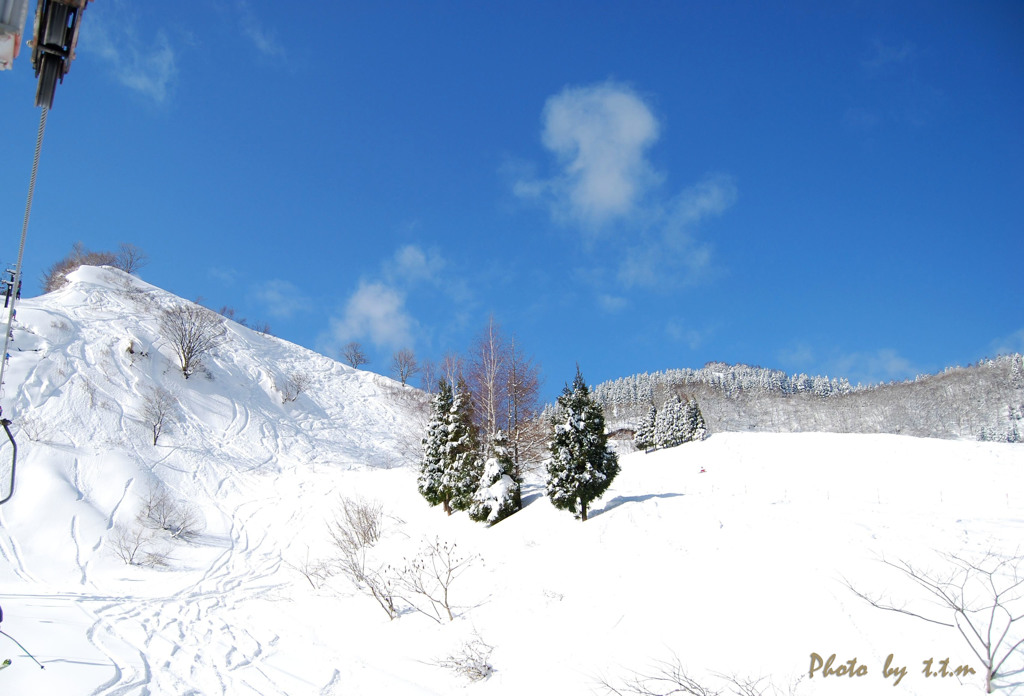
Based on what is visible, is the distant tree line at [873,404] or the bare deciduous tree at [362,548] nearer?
the bare deciduous tree at [362,548]

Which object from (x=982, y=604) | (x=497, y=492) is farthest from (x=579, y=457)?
(x=982, y=604)

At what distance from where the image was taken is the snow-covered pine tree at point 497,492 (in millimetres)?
18969

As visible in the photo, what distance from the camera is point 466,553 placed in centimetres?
1720

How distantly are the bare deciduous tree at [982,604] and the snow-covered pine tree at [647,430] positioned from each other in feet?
176

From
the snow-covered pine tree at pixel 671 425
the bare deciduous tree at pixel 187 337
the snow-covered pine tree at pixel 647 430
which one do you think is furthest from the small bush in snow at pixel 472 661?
the snow-covered pine tree at pixel 647 430

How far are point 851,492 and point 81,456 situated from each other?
113 ft

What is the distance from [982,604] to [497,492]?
13980 millimetres

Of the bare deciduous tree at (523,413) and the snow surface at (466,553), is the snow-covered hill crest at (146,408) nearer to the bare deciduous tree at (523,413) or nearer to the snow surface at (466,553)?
the snow surface at (466,553)

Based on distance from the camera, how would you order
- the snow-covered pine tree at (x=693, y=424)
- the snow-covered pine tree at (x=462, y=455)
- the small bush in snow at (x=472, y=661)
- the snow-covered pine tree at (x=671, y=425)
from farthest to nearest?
the snow-covered pine tree at (x=671, y=425) < the snow-covered pine tree at (x=693, y=424) < the snow-covered pine tree at (x=462, y=455) < the small bush in snow at (x=472, y=661)

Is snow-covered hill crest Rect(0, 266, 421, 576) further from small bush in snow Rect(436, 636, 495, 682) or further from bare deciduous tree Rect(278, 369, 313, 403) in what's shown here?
small bush in snow Rect(436, 636, 495, 682)

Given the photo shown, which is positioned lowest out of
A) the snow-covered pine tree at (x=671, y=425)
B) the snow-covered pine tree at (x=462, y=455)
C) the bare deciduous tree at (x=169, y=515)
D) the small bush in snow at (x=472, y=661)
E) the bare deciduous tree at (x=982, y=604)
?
the small bush in snow at (x=472, y=661)

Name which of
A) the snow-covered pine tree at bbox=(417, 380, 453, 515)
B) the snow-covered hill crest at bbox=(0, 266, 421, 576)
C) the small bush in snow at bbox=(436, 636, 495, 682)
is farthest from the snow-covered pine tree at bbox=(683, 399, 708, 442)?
the small bush in snow at bbox=(436, 636, 495, 682)

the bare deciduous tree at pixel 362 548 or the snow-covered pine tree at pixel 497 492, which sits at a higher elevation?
the snow-covered pine tree at pixel 497 492

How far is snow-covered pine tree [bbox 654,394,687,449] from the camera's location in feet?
187
